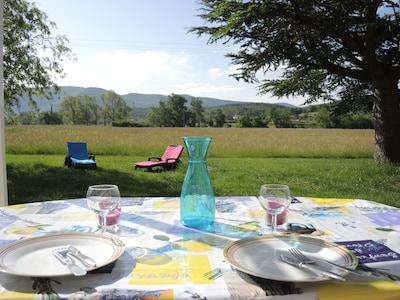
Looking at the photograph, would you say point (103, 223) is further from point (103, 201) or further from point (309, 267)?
point (309, 267)

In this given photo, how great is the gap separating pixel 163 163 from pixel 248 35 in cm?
215

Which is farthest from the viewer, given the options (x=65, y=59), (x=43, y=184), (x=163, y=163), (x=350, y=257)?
(x=65, y=59)

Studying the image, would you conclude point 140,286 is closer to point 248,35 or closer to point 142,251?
point 142,251

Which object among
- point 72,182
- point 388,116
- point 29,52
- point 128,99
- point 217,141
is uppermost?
point 29,52

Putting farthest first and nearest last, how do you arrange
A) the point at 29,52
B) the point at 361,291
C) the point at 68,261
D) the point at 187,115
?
1. the point at 187,115
2. the point at 29,52
3. the point at 68,261
4. the point at 361,291

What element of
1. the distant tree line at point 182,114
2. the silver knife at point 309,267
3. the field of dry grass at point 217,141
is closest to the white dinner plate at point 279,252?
the silver knife at point 309,267

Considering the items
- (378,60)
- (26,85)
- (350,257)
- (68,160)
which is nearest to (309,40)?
(378,60)

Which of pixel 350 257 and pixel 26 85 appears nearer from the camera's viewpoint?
pixel 350 257

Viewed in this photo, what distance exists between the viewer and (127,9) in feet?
22.2

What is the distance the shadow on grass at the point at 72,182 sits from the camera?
4727mm

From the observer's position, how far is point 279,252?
75 centimetres

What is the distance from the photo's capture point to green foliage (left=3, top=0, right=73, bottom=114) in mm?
5770

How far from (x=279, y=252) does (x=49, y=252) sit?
443 mm

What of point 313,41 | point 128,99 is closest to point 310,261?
point 313,41
